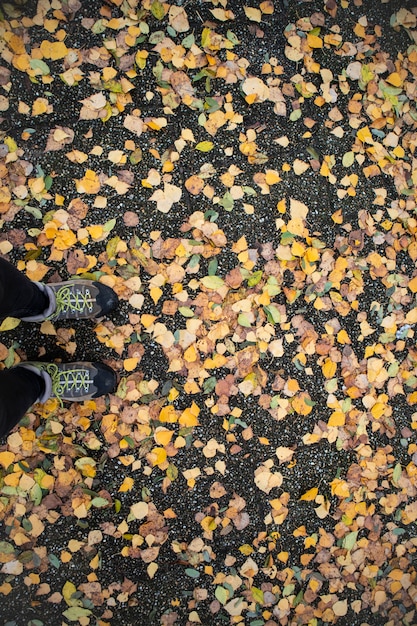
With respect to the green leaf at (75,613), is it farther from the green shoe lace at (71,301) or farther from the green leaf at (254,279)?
the green leaf at (254,279)

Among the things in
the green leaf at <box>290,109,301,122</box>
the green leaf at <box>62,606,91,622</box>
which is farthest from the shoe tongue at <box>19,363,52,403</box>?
the green leaf at <box>290,109,301,122</box>

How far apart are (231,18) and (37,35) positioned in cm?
94

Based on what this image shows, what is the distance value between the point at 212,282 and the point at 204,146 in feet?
2.20

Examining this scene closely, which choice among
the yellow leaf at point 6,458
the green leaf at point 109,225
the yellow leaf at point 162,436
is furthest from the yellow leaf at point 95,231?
the yellow leaf at point 6,458

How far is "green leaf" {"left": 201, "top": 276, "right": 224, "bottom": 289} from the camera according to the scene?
235 cm

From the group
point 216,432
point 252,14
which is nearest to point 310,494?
point 216,432

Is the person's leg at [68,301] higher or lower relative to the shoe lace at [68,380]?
higher

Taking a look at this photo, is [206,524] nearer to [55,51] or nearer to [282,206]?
[282,206]

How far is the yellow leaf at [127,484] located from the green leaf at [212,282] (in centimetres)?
99

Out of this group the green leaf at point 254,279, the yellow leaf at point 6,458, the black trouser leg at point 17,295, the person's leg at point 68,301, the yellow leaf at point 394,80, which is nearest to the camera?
the black trouser leg at point 17,295

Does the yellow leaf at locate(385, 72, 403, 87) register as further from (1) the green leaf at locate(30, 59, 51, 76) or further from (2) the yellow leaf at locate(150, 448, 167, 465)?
(2) the yellow leaf at locate(150, 448, 167, 465)

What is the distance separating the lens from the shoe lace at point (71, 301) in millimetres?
2184

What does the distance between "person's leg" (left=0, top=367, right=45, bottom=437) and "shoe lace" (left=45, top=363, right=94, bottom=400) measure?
57 mm

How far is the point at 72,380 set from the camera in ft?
7.20
